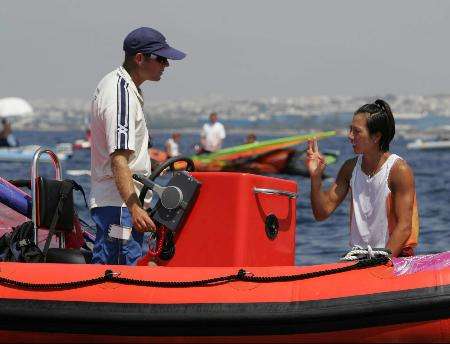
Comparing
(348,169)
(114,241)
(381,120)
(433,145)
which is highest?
(381,120)

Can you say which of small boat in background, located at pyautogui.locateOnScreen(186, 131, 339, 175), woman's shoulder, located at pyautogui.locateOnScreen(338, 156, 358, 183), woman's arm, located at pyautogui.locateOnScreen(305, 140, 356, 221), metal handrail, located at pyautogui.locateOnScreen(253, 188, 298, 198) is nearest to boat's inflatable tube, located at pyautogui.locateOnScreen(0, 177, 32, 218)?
metal handrail, located at pyautogui.locateOnScreen(253, 188, 298, 198)

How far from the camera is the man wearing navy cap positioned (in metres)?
5.33

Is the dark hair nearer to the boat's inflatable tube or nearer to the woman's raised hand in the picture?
the woman's raised hand

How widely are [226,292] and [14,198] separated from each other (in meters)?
1.92

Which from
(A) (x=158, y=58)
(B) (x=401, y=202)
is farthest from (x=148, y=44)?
(B) (x=401, y=202)

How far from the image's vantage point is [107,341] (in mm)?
5203

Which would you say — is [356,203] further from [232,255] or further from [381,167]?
[232,255]

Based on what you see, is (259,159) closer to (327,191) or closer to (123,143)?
(327,191)

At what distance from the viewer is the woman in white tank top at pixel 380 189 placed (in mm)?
5215

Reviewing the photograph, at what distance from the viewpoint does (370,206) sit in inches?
210

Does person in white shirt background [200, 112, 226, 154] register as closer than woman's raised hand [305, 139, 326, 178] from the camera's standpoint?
No

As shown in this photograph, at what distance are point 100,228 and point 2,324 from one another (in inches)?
25.9

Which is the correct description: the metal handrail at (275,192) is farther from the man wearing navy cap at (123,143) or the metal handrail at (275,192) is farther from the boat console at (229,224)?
the man wearing navy cap at (123,143)

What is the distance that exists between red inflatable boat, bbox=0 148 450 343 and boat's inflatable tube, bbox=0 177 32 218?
1.08 meters
